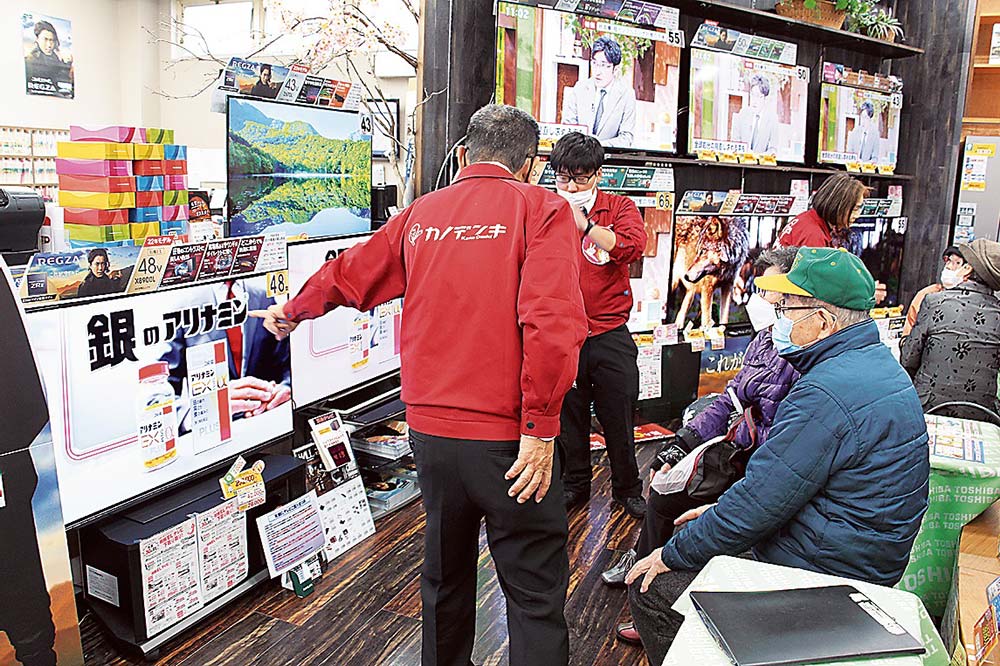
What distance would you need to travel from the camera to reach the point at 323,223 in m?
3.58

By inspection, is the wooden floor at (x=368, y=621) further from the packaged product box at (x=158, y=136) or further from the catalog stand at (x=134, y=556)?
the packaged product box at (x=158, y=136)

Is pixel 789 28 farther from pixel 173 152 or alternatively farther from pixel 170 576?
pixel 170 576

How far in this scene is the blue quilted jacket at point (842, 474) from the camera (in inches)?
71.3

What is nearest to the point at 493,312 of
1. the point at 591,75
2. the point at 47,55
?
the point at 591,75

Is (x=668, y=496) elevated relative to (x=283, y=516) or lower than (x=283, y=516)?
elevated

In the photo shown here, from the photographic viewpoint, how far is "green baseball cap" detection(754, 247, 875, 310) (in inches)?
76.8

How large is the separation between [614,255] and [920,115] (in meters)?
3.85

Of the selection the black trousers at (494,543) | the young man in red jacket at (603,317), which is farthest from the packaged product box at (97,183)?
the young man in red jacket at (603,317)

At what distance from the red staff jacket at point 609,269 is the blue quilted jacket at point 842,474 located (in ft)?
5.38

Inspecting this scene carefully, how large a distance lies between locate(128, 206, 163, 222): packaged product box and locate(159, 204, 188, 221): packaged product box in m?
0.02

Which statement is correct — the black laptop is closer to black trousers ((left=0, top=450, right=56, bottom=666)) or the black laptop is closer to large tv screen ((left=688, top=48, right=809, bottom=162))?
black trousers ((left=0, top=450, right=56, bottom=666))

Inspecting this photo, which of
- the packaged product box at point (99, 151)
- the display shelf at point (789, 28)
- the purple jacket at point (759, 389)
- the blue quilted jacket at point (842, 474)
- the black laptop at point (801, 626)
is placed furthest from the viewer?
the display shelf at point (789, 28)

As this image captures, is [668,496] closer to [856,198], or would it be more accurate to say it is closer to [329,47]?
[856,198]

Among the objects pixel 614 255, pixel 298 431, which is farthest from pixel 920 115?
pixel 298 431
